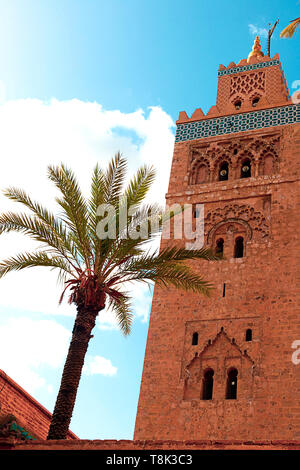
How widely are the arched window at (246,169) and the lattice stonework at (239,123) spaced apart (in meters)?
0.91

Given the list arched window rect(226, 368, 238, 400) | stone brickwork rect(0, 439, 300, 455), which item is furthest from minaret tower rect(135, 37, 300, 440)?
stone brickwork rect(0, 439, 300, 455)

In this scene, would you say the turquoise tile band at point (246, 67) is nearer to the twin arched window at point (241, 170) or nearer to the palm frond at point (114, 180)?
the twin arched window at point (241, 170)

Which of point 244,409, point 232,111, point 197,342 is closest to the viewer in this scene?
point 244,409

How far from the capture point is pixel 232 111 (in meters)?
17.1

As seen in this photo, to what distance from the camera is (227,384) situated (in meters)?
13.0

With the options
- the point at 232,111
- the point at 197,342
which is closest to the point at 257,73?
the point at 232,111

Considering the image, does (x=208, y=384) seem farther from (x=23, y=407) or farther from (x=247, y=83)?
(x=247, y=83)

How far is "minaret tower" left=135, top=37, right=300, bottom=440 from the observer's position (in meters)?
12.4

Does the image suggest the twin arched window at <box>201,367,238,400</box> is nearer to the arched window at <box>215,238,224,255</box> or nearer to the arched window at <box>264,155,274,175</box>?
the arched window at <box>215,238,224,255</box>

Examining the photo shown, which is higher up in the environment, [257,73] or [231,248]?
[257,73]

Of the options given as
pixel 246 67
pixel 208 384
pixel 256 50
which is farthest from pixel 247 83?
pixel 208 384
